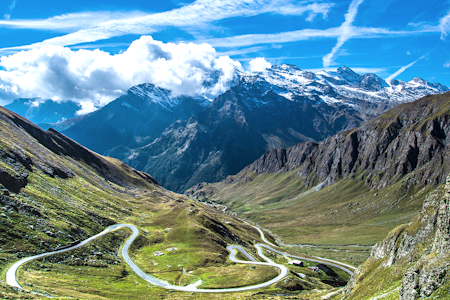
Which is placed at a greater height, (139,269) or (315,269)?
(315,269)

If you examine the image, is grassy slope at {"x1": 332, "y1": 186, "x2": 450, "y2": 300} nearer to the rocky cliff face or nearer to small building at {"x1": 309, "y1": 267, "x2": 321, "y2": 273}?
the rocky cliff face

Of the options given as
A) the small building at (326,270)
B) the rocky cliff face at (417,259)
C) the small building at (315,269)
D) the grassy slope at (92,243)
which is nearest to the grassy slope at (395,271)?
the rocky cliff face at (417,259)

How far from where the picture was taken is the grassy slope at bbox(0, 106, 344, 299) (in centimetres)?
7638

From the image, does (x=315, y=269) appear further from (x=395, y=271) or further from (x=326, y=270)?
(x=395, y=271)

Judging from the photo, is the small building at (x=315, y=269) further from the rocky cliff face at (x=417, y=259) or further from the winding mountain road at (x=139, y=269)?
the rocky cliff face at (x=417, y=259)

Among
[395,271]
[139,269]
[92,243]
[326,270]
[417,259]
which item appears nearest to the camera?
[417,259]

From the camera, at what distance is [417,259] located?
54469 millimetres

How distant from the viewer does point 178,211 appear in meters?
183

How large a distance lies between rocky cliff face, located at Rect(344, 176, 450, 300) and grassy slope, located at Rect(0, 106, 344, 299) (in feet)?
111

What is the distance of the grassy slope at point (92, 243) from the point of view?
251 ft

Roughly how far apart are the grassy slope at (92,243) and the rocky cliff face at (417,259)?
33716 mm

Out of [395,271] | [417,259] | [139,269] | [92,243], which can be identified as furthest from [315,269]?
[92,243]

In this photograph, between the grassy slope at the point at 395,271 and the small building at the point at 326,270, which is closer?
the grassy slope at the point at 395,271

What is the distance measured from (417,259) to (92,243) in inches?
4059
